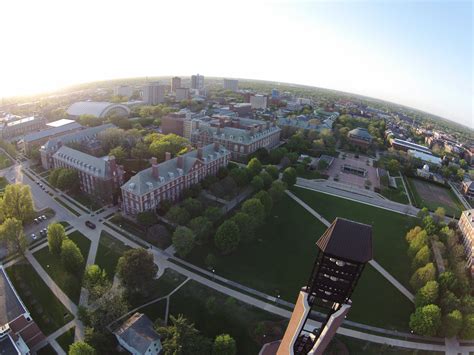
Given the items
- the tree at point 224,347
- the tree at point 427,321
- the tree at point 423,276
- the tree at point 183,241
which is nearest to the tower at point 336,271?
the tree at point 224,347

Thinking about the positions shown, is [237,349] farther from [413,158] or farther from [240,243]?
[413,158]

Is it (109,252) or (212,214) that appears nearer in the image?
(109,252)

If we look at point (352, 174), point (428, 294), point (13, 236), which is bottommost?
point (13, 236)

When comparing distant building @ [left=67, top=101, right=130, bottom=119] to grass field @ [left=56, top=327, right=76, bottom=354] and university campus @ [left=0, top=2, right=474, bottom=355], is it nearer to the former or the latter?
university campus @ [left=0, top=2, right=474, bottom=355]

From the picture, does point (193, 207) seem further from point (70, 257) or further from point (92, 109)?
point (92, 109)

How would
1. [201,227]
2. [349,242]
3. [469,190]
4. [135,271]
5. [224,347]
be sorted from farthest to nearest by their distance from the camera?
[469,190] < [201,227] < [135,271] < [224,347] < [349,242]

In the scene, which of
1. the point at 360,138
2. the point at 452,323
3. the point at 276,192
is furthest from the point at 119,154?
the point at 360,138

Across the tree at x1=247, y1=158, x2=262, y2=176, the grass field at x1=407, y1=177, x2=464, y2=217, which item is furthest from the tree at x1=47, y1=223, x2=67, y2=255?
the grass field at x1=407, y1=177, x2=464, y2=217
